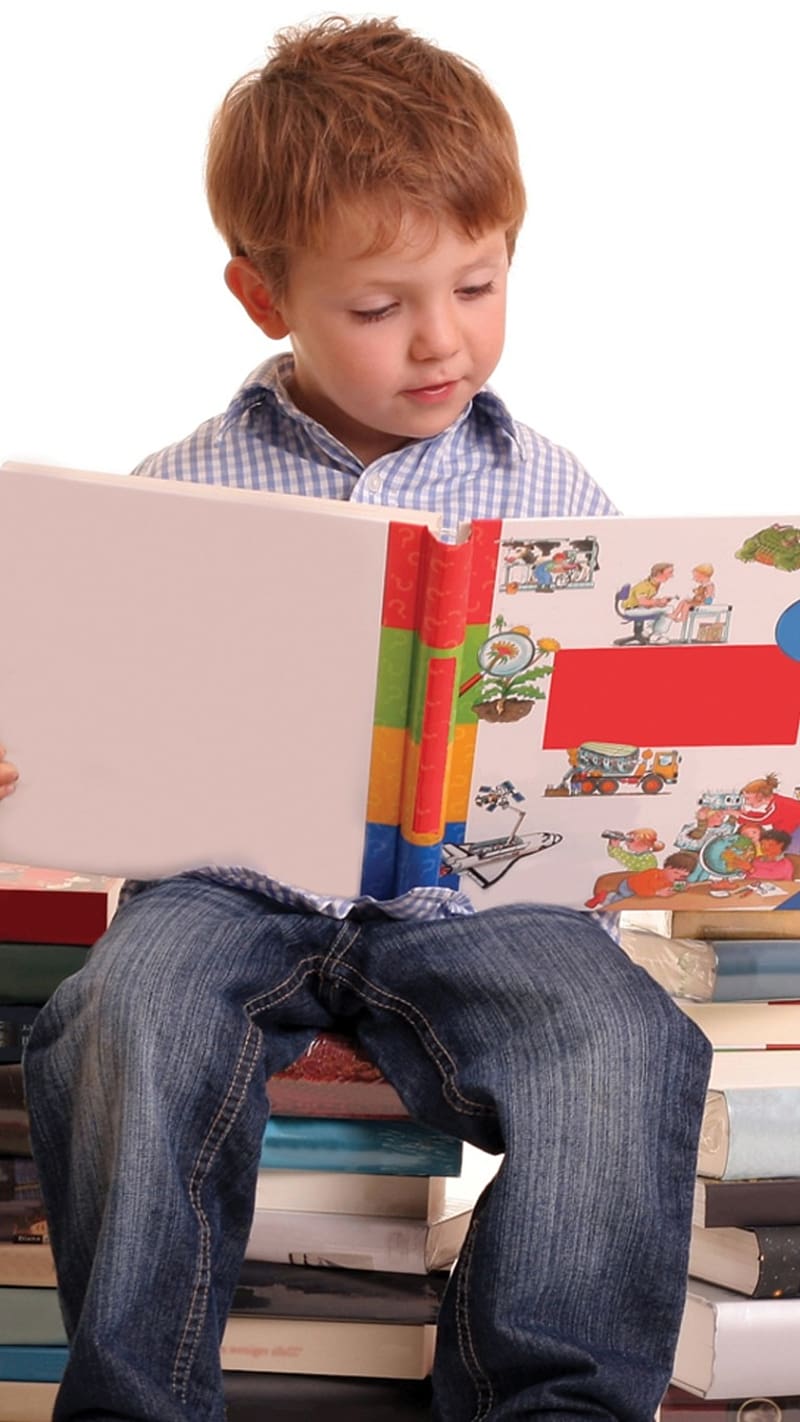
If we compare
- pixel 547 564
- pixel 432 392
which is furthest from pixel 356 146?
pixel 547 564

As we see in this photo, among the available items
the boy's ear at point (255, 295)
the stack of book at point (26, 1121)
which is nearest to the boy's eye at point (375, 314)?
the boy's ear at point (255, 295)

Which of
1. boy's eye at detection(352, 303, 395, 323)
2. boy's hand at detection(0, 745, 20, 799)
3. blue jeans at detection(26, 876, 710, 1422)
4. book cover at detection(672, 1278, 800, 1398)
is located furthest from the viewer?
book cover at detection(672, 1278, 800, 1398)

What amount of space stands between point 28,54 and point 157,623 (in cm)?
122

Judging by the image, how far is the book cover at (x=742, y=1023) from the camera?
1480 millimetres

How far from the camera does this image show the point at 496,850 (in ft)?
4.23

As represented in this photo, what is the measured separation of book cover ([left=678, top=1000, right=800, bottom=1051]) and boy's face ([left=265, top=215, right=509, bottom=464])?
476 mm

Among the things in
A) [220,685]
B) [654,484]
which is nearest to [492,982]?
[220,685]

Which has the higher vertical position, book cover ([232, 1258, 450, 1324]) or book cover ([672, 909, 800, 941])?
book cover ([672, 909, 800, 941])

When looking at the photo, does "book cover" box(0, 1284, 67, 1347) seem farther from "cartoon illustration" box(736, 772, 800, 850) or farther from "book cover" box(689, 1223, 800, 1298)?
"cartoon illustration" box(736, 772, 800, 850)

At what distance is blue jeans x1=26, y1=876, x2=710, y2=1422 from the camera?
1.14 m

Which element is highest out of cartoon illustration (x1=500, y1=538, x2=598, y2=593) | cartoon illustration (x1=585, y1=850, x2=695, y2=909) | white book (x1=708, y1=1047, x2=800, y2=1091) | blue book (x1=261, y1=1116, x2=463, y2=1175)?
cartoon illustration (x1=500, y1=538, x2=598, y2=593)

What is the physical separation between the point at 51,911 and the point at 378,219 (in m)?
0.54

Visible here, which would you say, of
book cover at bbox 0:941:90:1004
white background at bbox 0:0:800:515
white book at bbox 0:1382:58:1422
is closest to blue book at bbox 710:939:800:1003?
book cover at bbox 0:941:90:1004

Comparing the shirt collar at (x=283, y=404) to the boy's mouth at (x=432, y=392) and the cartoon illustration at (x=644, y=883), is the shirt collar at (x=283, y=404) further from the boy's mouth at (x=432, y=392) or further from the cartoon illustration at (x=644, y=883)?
the cartoon illustration at (x=644, y=883)
